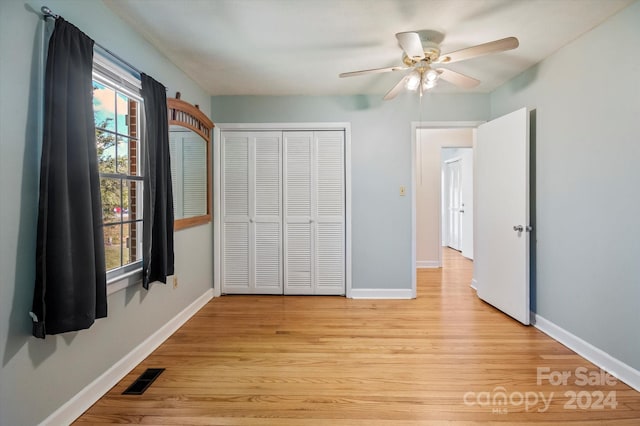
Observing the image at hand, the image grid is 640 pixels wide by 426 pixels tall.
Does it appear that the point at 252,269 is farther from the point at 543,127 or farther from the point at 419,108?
the point at 543,127

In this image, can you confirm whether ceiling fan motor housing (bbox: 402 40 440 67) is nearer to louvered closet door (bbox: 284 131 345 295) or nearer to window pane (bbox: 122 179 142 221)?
louvered closet door (bbox: 284 131 345 295)

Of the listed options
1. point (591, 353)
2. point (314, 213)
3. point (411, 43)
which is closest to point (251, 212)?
point (314, 213)

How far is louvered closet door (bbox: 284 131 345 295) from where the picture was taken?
3863mm

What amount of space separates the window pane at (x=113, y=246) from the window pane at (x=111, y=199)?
0.06m

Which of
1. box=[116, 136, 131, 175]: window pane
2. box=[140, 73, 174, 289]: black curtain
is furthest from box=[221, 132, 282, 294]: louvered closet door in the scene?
box=[116, 136, 131, 175]: window pane

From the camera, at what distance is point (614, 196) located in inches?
86.0

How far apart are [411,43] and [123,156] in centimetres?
208

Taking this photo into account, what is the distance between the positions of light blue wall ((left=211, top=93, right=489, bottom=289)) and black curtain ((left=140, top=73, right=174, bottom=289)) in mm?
1505

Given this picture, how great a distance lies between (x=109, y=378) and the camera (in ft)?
6.67

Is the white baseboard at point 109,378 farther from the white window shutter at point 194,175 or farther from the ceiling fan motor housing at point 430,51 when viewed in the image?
the ceiling fan motor housing at point 430,51

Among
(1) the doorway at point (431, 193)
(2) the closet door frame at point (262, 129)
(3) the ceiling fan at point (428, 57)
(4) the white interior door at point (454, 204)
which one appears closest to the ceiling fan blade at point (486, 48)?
(3) the ceiling fan at point (428, 57)

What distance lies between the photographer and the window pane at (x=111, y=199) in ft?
6.87

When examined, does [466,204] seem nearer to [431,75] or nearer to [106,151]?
[431,75]

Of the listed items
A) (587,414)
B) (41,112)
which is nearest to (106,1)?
(41,112)
